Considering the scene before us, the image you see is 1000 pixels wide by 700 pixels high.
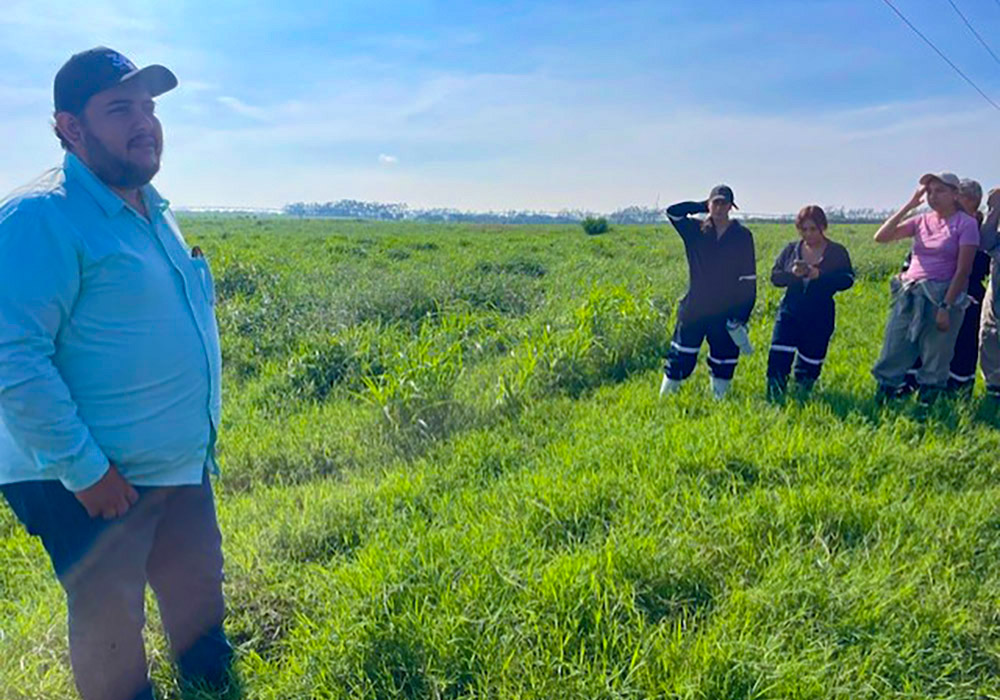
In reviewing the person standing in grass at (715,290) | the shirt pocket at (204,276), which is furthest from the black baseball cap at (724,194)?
the shirt pocket at (204,276)

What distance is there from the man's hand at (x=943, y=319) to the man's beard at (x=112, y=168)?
457 centimetres

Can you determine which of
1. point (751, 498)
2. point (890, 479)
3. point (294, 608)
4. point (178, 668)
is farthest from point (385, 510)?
point (890, 479)

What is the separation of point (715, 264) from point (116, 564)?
4.07 m

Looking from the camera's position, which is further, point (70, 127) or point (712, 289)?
point (712, 289)

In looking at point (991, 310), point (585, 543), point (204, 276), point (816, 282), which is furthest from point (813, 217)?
point (204, 276)

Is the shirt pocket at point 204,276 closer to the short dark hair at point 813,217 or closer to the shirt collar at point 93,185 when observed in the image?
the shirt collar at point 93,185

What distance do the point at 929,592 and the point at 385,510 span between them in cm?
234

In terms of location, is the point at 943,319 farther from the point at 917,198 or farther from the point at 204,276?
the point at 204,276

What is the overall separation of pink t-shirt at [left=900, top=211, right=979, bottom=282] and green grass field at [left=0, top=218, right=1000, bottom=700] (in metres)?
0.91

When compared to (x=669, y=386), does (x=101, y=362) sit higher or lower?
higher

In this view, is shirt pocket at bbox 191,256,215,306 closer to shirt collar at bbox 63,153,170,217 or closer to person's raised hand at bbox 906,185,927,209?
shirt collar at bbox 63,153,170,217

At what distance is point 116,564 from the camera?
72.5 inches

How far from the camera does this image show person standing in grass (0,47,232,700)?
1.61m

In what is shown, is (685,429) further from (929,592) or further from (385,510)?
(385,510)
